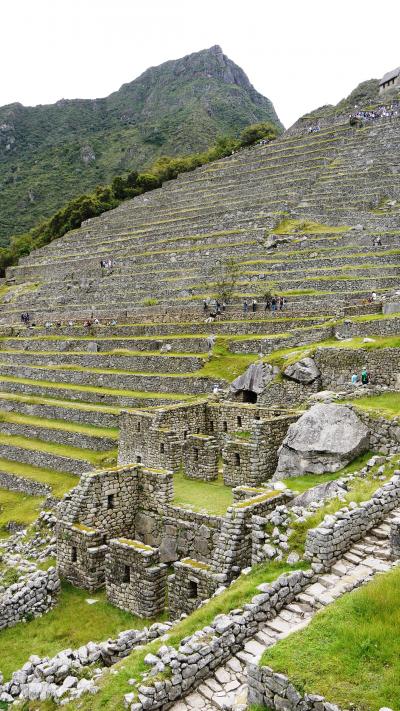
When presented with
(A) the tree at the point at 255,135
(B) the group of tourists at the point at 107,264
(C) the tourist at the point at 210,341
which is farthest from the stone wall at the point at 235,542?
(A) the tree at the point at 255,135

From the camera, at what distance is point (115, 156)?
419ft

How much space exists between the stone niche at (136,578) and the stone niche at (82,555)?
572 millimetres

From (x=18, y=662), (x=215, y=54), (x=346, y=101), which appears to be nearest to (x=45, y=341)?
(x=18, y=662)

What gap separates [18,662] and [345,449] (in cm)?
739

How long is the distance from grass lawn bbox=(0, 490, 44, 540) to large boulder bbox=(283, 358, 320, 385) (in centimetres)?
966

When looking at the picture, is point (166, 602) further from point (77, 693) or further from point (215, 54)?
point (215, 54)

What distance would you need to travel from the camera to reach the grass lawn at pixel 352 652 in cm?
527

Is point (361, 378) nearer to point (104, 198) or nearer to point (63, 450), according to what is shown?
point (63, 450)

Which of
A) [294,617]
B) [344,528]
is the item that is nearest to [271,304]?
[344,528]

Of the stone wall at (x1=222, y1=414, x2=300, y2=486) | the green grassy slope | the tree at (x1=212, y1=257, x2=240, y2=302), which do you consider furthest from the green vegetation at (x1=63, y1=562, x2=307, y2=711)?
the green grassy slope

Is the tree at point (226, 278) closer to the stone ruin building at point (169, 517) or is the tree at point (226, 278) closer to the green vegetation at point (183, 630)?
the stone ruin building at point (169, 517)

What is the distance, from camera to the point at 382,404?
495 inches

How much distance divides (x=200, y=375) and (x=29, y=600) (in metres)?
11.1

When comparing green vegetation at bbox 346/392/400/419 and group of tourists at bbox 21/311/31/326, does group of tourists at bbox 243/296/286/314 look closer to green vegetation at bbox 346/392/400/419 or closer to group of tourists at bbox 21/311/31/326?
green vegetation at bbox 346/392/400/419
